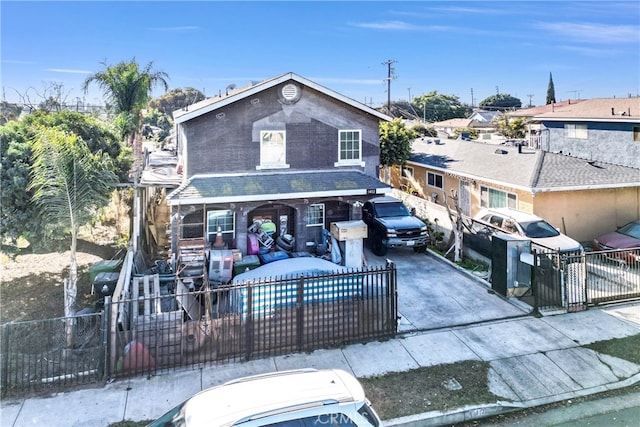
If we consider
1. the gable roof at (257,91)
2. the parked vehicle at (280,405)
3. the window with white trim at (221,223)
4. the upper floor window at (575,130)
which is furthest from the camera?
the upper floor window at (575,130)

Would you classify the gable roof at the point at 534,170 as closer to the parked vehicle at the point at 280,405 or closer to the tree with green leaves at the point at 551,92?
the parked vehicle at the point at 280,405

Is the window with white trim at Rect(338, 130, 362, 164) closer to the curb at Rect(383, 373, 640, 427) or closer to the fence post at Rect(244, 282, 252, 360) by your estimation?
the fence post at Rect(244, 282, 252, 360)

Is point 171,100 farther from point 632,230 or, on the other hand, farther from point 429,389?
point 429,389

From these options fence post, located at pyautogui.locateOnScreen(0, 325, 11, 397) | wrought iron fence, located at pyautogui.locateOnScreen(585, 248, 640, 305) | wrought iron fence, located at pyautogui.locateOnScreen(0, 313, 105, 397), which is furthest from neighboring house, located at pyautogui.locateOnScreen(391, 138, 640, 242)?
fence post, located at pyautogui.locateOnScreen(0, 325, 11, 397)

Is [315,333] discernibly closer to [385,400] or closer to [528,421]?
[385,400]

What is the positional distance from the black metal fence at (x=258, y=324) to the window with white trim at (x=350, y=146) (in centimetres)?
900

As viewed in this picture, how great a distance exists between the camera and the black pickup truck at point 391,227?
16203 millimetres

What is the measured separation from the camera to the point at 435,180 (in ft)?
83.0

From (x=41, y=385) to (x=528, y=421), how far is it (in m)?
8.82

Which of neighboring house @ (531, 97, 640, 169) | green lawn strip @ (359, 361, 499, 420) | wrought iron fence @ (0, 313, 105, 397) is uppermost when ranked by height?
neighboring house @ (531, 97, 640, 169)

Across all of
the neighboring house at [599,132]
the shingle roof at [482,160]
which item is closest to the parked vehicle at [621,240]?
the shingle roof at [482,160]

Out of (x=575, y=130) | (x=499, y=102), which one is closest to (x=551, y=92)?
(x=499, y=102)

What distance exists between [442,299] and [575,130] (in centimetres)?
1931

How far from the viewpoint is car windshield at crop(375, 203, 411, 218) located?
693 inches
